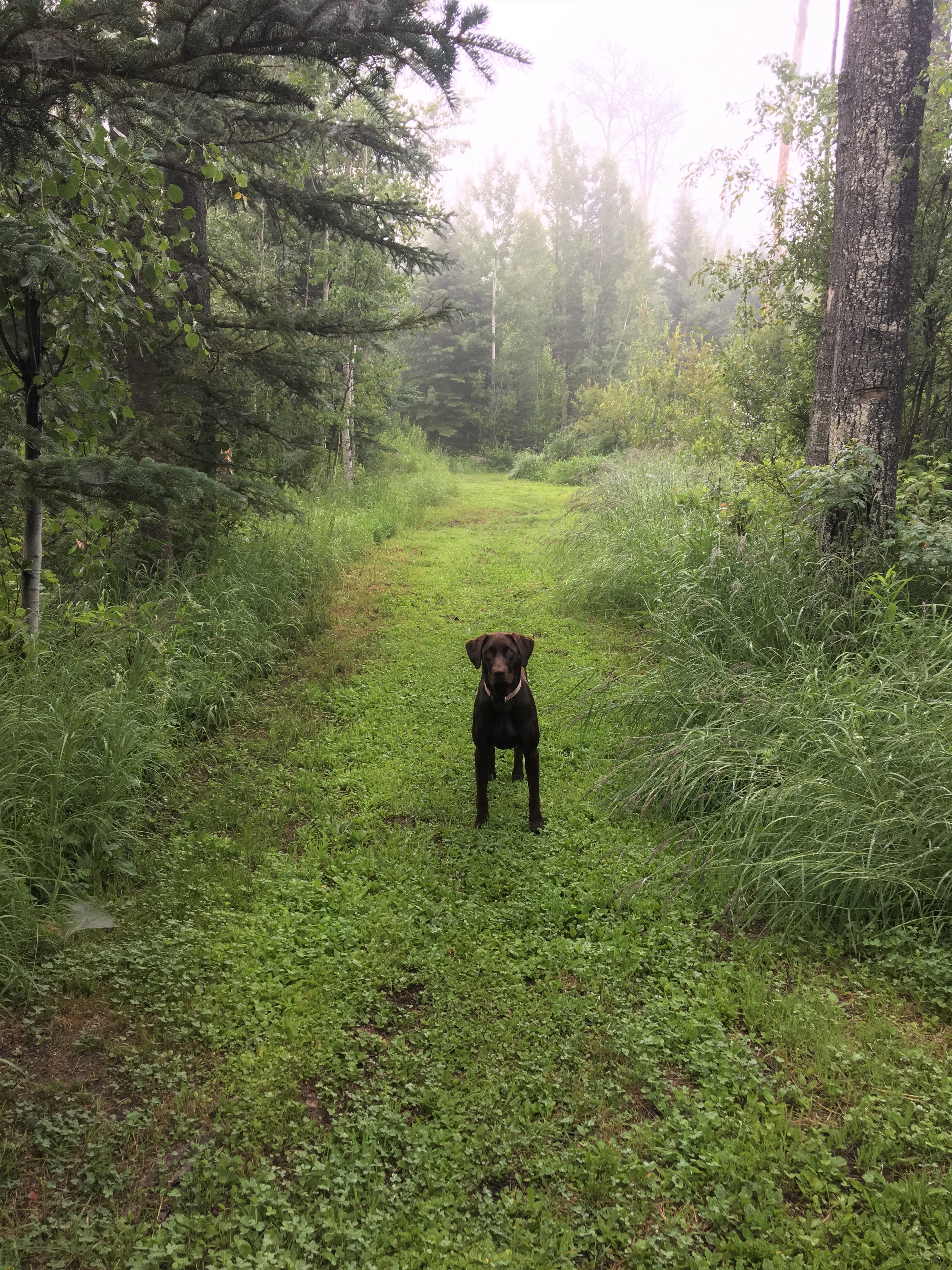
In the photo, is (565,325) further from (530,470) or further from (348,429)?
(348,429)

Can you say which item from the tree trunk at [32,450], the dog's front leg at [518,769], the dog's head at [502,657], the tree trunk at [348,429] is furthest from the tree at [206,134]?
the tree trunk at [348,429]

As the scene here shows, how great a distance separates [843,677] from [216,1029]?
3.21 meters

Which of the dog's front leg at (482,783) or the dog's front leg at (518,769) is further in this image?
the dog's front leg at (518,769)

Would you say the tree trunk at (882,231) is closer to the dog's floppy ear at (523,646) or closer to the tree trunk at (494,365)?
the dog's floppy ear at (523,646)

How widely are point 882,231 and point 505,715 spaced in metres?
3.95

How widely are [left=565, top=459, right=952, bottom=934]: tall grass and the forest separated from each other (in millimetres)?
26

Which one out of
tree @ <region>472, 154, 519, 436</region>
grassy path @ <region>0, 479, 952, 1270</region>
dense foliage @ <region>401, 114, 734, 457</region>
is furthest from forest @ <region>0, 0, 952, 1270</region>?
tree @ <region>472, 154, 519, 436</region>

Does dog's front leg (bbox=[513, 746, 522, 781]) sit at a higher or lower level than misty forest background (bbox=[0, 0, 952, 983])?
lower

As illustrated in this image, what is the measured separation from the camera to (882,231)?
4348 millimetres

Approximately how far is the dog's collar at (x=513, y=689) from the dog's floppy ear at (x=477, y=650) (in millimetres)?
120

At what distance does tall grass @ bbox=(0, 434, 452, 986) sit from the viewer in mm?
2768

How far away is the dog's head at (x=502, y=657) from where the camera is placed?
11.7ft

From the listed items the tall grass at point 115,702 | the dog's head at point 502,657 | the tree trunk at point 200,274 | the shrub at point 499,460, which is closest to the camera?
the tall grass at point 115,702

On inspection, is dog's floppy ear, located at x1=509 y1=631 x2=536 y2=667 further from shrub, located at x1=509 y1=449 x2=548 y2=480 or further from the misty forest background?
shrub, located at x1=509 y1=449 x2=548 y2=480
